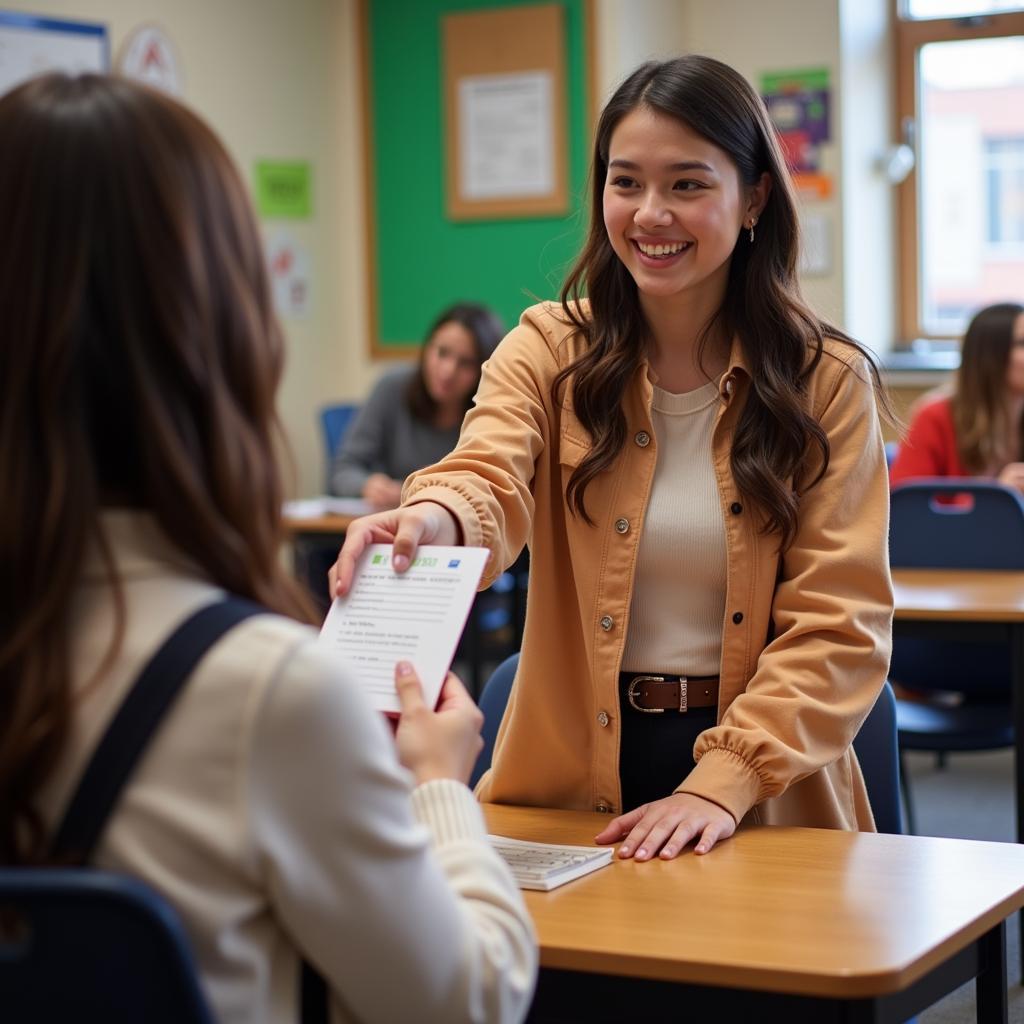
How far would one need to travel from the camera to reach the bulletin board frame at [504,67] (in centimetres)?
610

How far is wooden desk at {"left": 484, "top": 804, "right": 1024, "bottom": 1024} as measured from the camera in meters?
1.35

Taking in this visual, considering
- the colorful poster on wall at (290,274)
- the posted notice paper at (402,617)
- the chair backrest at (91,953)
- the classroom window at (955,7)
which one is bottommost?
the chair backrest at (91,953)

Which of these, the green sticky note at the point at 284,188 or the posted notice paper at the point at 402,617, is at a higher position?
the green sticky note at the point at 284,188

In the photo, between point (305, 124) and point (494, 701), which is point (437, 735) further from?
point (305, 124)

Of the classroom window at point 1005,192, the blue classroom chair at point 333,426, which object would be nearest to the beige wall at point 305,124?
the blue classroom chair at point 333,426

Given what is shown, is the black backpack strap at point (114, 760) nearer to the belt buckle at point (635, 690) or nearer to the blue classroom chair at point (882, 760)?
the belt buckle at point (635, 690)

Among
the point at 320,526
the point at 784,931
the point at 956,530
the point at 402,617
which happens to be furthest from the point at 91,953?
the point at 320,526

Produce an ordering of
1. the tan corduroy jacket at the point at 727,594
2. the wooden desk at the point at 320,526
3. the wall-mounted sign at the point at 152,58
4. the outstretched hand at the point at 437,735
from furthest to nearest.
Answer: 1. the wall-mounted sign at the point at 152,58
2. the wooden desk at the point at 320,526
3. the tan corduroy jacket at the point at 727,594
4. the outstretched hand at the point at 437,735

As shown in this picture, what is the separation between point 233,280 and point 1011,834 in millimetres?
3574

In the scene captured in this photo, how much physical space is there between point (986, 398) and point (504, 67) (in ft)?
8.67

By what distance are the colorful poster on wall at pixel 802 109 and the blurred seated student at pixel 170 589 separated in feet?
16.8

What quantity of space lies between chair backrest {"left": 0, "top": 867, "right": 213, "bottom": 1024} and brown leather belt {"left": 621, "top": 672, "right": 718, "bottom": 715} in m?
1.06

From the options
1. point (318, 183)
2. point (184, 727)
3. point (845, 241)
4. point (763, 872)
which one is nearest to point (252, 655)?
point (184, 727)

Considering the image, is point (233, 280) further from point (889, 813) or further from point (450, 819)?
point (889, 813)
